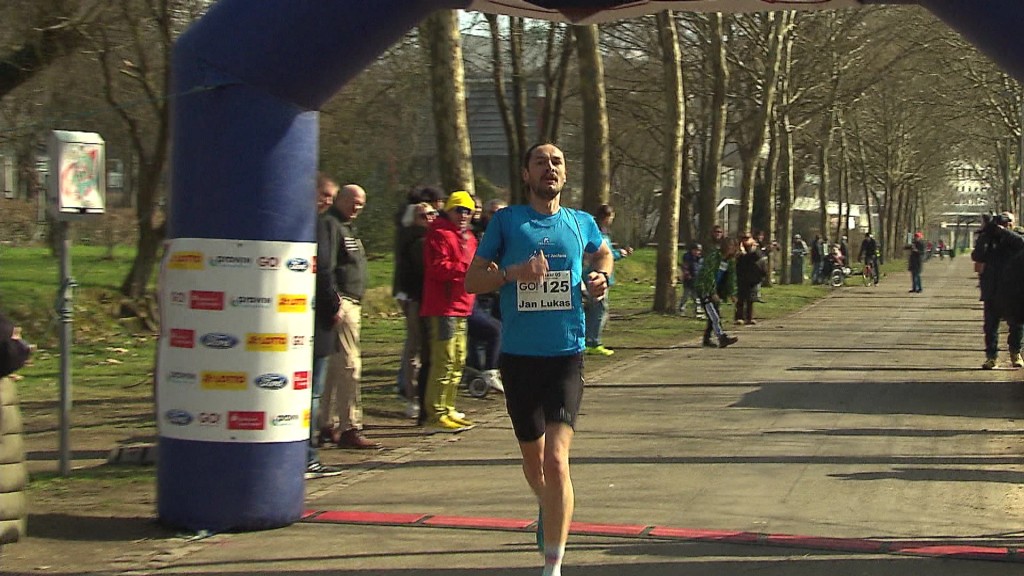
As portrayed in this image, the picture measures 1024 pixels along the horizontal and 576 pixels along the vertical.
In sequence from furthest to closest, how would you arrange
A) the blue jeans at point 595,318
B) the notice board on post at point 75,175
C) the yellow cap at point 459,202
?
the blue jeans at point 595,318, the yellow cap at point 459,202, the notice board on post at point 75,175

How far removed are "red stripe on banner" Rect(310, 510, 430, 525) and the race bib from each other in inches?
83.8

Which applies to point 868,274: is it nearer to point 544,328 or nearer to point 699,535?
point 699,535

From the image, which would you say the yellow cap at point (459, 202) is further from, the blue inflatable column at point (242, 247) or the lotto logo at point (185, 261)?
the lotto logo at point (185, 261)

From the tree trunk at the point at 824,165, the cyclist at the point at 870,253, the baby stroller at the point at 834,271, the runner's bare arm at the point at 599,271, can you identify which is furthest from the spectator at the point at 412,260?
the tree trunk at the point at 824,165

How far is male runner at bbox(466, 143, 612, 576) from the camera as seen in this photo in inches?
Result: 240

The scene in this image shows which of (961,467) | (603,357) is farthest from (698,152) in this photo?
(961,467)

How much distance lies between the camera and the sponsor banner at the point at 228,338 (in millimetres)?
7375

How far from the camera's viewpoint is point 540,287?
6.11m

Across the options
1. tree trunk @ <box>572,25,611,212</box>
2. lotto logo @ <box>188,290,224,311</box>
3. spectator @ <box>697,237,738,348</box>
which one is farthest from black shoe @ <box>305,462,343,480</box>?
tree trunk @ <box>572,25,611,212</box>

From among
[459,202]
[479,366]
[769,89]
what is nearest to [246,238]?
[459,202]

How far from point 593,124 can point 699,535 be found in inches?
711

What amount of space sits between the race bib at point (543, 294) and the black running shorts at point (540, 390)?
0.73ft

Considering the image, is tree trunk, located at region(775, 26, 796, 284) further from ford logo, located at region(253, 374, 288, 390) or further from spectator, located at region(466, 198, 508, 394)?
ford logo, located at region(253, 374, 288, 390)

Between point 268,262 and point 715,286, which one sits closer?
point 268,262
